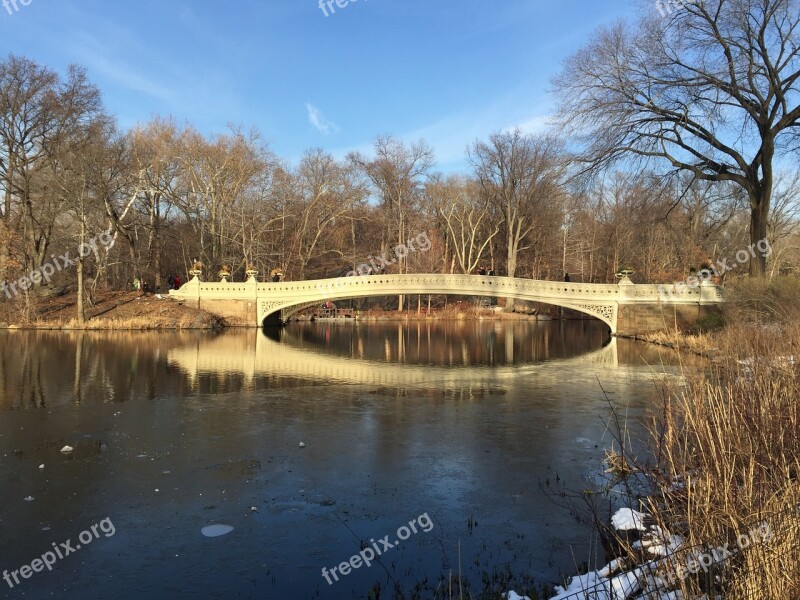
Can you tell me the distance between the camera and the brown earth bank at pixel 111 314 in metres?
27.1

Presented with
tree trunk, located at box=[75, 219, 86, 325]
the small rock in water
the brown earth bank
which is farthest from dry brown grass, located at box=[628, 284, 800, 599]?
tree trunk, located at box=[75, 219, 86, 325]

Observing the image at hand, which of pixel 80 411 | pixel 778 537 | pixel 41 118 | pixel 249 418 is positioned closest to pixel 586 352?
pixel 249 418

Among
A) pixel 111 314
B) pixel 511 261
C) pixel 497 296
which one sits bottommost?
pixel 111 314

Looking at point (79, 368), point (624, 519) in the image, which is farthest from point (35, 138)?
point (624, 519)

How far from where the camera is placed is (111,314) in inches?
1140

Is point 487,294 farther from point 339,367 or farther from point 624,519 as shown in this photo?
point 624,519

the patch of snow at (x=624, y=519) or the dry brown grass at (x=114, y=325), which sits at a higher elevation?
the dry brown grass at (x=114, y=325)

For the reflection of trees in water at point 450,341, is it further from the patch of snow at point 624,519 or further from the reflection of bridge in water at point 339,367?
the patch of snow at point 624,519

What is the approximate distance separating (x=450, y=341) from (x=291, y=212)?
2258 centimetres

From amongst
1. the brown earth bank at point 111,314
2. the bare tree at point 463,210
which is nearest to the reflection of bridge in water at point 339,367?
the brown earth bank at point 111,314

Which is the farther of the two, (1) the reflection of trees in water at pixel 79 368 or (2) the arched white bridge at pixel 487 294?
(2) the arched white bridge at pixel 487 294

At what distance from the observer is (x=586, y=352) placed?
2139 cm

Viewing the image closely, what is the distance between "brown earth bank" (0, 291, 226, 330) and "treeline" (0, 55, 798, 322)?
3.59 ft

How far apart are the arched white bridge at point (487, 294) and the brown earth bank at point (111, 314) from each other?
4.14ft
